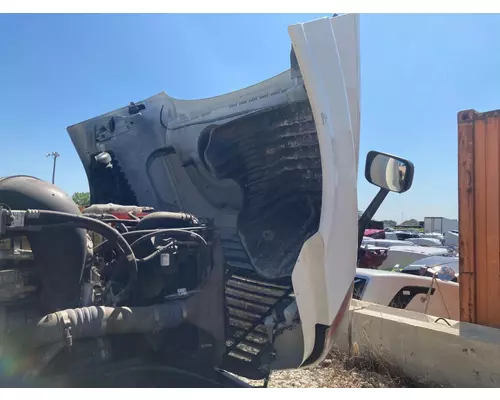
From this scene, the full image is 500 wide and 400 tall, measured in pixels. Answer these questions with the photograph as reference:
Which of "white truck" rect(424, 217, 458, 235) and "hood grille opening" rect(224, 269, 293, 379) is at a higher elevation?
"hood grille opening" rect(224, 269, 293, 379)

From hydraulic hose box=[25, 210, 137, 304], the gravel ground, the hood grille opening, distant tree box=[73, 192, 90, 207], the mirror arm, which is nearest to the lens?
hydraulic hose box=[25, 210, 137, 304]

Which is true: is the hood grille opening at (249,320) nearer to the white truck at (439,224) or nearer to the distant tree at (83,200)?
the distant tree at (83,200)

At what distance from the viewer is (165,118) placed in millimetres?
4449

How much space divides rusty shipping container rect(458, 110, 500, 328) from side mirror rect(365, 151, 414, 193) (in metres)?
1.67

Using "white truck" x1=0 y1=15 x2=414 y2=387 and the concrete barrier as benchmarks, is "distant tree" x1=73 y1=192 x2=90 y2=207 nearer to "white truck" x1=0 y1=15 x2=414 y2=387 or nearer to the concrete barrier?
"white truck" x1=0 y1=15 x2=414 y2=387

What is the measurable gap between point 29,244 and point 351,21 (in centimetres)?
215

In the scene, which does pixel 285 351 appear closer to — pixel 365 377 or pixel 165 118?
pixel 365 377

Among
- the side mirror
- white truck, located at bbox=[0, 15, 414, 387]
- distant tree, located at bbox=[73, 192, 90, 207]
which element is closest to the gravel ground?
white truck, located at bbox=[0, 15, 414, 387]

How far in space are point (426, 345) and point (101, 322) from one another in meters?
2.71

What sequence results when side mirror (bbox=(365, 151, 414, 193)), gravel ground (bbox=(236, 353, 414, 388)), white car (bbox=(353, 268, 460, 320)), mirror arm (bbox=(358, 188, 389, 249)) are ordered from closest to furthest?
1. side mirror (bbox=(365, 151, 414, 193))
2. mirror arm (bbox=(358, 188, 389, 249))
3. gravel ground (bbox=(236, 353, 414, 388))
4. white car (bbox=(353, 268, 460, 320))

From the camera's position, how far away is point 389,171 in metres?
2.76

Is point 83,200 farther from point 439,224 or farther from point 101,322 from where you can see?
point 439,224

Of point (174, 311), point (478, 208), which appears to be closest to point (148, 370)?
point (174, 311)

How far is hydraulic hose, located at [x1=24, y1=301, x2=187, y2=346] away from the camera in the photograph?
229cm
